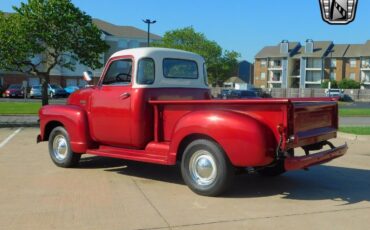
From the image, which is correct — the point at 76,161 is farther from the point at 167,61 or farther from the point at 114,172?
the point at 167,61

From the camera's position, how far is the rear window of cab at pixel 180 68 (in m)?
8.66

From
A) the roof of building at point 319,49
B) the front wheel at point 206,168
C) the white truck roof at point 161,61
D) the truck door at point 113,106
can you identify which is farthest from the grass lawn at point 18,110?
the roof of building at point 319,49

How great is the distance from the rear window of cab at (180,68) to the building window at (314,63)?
97420 mm

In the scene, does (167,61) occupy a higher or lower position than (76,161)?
higher

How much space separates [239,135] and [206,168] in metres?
0.80

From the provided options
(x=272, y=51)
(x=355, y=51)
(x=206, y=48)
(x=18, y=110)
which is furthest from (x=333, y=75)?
(x=18, y=110)

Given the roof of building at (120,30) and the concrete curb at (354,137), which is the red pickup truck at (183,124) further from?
the roof of building at (120,30)

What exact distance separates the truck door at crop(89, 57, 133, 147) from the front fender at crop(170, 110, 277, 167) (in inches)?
62.3

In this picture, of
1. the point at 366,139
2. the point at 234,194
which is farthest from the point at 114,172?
the point at 366,139

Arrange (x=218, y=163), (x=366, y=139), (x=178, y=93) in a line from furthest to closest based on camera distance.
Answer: (x=366, y=139)
(x=178, y=93)
(x=218, y=163)

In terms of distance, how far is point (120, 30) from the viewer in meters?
76.6

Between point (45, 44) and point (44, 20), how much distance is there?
105 cm

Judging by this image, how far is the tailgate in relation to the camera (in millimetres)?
6629

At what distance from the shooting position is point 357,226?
5.60 metres
